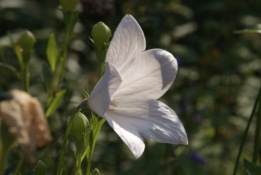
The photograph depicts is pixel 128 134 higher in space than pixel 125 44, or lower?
lower

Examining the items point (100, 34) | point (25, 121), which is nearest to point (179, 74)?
point (100, 34)

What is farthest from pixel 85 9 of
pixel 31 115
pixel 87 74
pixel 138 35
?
pixel 31 115

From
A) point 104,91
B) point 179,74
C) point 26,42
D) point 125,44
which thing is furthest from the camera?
point 179,74

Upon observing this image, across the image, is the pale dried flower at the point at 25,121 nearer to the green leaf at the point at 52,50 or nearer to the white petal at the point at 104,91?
the white petal at the point at 104,91

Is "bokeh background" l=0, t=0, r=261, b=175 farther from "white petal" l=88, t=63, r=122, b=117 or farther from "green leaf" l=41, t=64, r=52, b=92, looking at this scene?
"white petal" l=88, t=63, r=122, b=117

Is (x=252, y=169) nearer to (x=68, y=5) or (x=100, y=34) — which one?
(x=100, y=34)

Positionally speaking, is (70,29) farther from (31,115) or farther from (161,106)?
(31,115)
